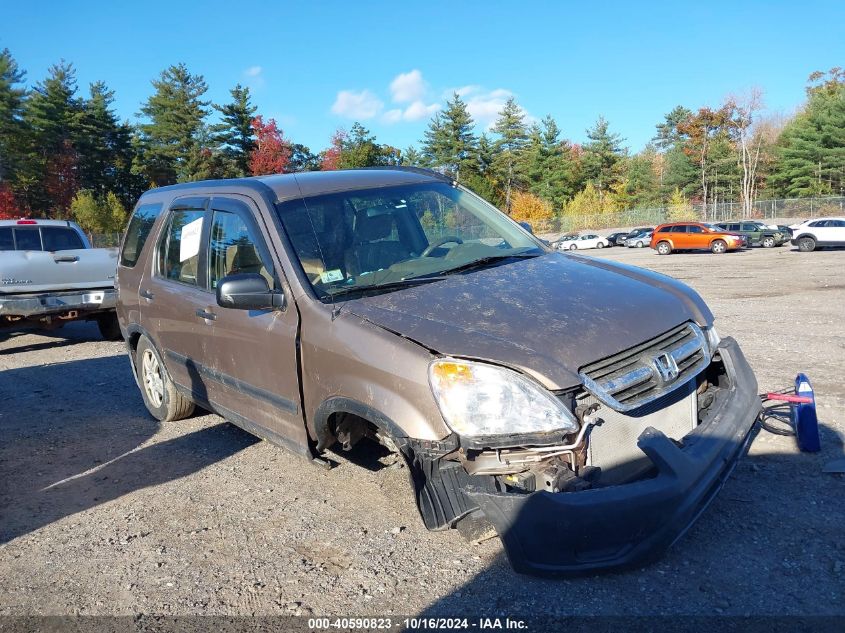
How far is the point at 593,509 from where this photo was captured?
99.5 inches

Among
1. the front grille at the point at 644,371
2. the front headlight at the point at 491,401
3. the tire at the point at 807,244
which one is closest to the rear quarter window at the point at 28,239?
the front headlight at the point at 491,401

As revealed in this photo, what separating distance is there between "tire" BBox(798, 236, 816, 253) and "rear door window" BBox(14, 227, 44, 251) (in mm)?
29859

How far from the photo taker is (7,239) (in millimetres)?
10422

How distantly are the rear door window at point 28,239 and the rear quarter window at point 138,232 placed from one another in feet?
18.7

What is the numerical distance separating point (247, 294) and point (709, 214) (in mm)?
66067

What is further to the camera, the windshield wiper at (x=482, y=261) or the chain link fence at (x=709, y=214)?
the chain link fence at (x=709, y=214)

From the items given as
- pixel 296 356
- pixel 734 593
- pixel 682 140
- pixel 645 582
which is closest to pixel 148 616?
pixel 296 356

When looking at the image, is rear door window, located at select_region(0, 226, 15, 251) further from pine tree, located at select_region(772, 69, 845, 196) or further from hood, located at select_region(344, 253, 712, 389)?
pine tree, located at select_region(772, 69, 845, 196)

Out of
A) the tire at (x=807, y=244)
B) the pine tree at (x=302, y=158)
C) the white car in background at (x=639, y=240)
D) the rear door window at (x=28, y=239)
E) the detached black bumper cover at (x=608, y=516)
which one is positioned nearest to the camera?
the detached black bumper cover at (x=608, y=516)

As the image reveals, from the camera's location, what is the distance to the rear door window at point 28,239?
10.5 meters

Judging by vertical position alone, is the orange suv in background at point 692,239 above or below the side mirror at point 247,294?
below

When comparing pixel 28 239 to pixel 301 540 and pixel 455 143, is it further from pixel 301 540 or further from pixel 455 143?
pixel 455 143

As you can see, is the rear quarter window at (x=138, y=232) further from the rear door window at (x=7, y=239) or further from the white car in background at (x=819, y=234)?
the white car in background at (x=819, y=234)

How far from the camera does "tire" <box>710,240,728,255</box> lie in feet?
113
